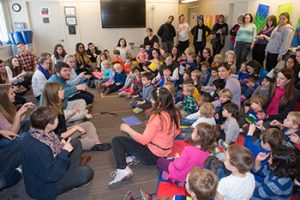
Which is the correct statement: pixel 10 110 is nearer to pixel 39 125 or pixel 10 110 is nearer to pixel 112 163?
pixel 39 125

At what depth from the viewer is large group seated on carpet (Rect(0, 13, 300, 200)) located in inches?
69.0

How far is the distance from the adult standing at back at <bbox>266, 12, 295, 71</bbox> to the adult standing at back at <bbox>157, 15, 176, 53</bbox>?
370 centimetres

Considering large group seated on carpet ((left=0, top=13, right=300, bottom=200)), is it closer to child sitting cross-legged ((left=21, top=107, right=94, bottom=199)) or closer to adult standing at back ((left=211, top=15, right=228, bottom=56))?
child sitting cross-legged ((left=21, top=107, right=94, bottom=199))

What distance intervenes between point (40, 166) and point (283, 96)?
326 cm

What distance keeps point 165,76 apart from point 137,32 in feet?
15.0

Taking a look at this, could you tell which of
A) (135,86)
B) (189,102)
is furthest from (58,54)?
(189,102)

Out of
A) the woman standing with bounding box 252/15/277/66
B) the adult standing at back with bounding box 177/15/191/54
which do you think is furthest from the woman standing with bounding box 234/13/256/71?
the adult standing at back with bounding box 177/15/191/54

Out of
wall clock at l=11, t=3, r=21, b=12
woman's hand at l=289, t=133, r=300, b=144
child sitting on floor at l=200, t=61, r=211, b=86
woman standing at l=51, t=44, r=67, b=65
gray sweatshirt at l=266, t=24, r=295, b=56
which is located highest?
wall clock at l=11, t=3, r=21, b=12

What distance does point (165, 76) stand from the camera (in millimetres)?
4832

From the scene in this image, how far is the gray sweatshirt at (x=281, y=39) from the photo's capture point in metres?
4.62

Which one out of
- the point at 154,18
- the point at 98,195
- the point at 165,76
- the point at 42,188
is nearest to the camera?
the point at 42,188

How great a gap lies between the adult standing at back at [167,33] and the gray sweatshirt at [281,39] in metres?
3.73

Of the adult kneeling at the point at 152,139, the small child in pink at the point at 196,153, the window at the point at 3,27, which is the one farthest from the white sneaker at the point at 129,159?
the window at the point at 3,27

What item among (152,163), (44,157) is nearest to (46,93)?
(44,157)
